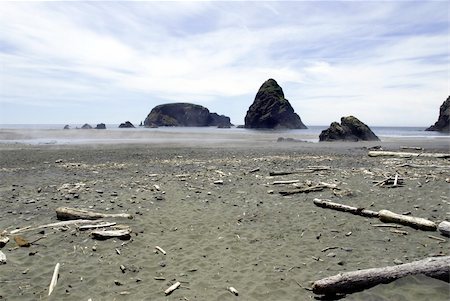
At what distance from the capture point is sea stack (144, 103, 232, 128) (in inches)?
7451

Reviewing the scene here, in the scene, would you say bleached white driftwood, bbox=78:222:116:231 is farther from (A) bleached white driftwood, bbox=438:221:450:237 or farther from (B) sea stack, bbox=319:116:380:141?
(B) sea stack, bbox=319:116:380:141

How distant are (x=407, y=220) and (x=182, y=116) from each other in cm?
→ 18693

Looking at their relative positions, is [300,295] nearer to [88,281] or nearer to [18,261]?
[88,281]

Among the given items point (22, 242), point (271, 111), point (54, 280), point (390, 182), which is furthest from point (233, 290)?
point (271, 111)

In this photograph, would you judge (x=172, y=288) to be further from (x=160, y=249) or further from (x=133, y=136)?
(x=133, y=136)

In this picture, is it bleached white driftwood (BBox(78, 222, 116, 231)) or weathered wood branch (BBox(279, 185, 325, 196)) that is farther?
weathered wood branch (BBox(279, 185, 325, 196))

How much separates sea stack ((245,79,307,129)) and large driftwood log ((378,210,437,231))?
126 m

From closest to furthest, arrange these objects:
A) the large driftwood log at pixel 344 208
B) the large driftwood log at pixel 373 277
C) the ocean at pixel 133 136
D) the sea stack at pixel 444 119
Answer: the large driftwood log at pixel 373 277, the large driftwood log at pixel 344 208, the ocean at pixel 133 136, the sea stack at pixel 444 119

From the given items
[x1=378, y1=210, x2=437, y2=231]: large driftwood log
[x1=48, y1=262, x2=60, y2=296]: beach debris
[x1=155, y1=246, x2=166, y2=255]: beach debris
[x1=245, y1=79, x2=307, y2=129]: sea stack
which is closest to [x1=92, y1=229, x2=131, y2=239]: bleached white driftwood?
[x1=155, y1=246, x2=166, y2=255]: beach debris

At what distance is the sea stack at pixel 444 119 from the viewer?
323 ft

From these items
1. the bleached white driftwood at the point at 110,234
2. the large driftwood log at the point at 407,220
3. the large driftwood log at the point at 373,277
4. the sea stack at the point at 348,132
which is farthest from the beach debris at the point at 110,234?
the sea stack at the point at 348,132

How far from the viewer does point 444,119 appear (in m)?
100

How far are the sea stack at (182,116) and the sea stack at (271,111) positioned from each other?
144ft

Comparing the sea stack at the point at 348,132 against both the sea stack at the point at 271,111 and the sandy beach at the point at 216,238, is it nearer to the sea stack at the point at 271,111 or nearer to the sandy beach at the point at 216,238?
the sandy beach at the point at 216,238
